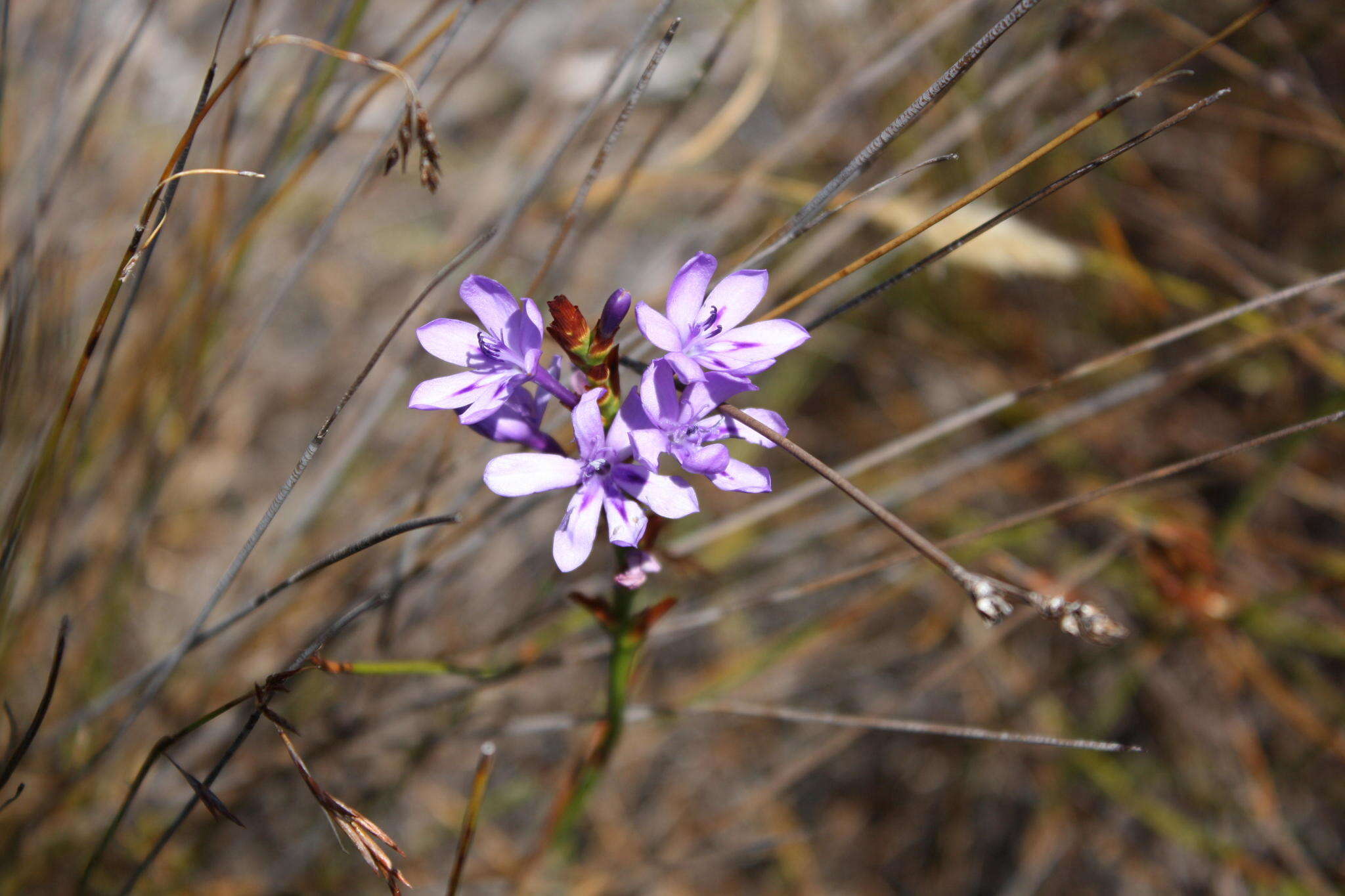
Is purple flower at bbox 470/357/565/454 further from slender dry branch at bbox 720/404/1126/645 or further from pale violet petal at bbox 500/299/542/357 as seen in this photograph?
slender dry branch at bbox 720/404/1126/645

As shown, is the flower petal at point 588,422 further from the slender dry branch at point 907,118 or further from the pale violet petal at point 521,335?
the slender dry branch at point 907,118

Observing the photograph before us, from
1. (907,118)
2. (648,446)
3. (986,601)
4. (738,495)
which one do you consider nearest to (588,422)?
(648,446)

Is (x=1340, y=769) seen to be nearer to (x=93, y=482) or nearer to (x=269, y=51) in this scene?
(x=93, y=482)

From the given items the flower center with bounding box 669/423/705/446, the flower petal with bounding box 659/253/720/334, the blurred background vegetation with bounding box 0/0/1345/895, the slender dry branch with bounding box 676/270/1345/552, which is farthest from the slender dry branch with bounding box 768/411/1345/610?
the flower petal with bounding box 659/253/720/334

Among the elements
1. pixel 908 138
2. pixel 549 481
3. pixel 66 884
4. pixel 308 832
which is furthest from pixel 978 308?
pixel 66 884

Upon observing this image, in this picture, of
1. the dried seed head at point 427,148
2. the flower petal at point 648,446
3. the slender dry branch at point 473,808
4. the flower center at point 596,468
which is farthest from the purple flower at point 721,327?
the slender dry branch at point 473,808

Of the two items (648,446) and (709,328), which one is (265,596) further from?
(709,328)
